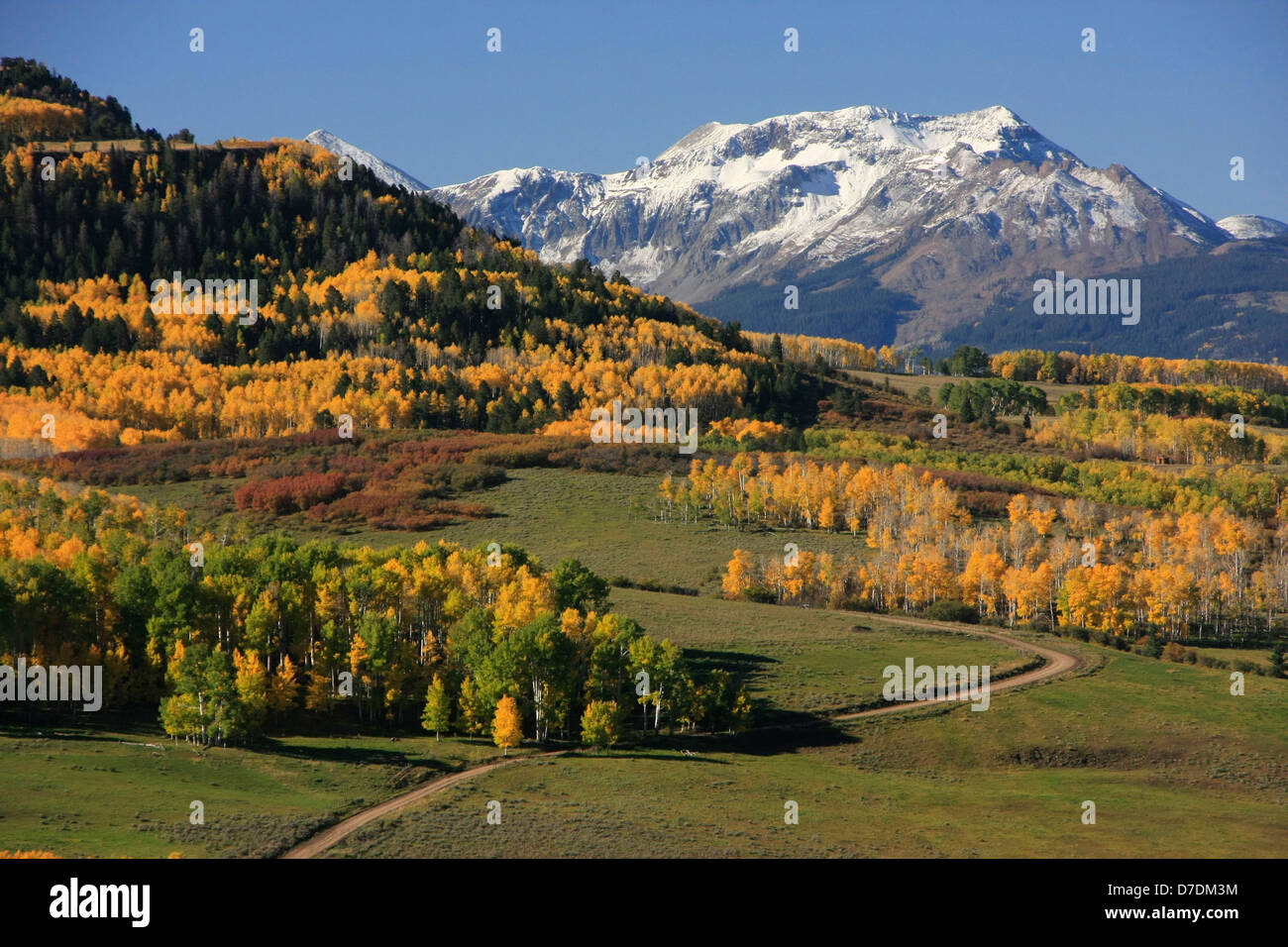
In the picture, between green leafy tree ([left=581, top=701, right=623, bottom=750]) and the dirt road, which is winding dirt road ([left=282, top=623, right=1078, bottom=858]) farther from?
green leafy tree ([left=581, top=701, right=623, bottom=750])

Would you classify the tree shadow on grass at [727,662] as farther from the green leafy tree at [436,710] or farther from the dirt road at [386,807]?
the green leafy tree at [436,710]

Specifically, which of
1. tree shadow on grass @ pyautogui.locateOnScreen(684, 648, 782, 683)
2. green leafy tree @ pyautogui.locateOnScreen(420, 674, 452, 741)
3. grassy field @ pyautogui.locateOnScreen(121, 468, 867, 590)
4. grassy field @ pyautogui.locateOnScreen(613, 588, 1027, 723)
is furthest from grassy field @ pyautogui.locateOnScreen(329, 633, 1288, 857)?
grassy field @ pyautogui.locateOnScreen(121, 468, 867, 590)

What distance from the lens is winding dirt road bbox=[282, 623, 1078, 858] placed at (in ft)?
176

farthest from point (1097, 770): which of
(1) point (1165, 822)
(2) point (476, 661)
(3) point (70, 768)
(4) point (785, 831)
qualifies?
(3) point (70, 768)

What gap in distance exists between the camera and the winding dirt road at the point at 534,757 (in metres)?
53.5

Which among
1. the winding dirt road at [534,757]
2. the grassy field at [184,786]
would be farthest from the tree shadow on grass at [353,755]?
the winding dirt road at [534,757]

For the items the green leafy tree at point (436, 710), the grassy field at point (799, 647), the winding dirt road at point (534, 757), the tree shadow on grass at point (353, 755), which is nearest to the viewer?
the winding dirt road at point (534, 757)

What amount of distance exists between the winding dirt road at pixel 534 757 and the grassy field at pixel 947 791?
123 centimetres

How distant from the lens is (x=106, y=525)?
113062 millimetres

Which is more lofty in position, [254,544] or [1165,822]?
[254,544]

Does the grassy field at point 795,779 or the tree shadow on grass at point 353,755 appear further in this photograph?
the tree shadow on grass at point 353,755

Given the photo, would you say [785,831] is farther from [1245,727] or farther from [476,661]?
[1245,727]

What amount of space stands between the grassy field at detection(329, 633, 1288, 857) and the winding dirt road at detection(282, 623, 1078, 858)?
123 centimetres

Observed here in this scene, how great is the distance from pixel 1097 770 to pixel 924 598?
41.4 m
